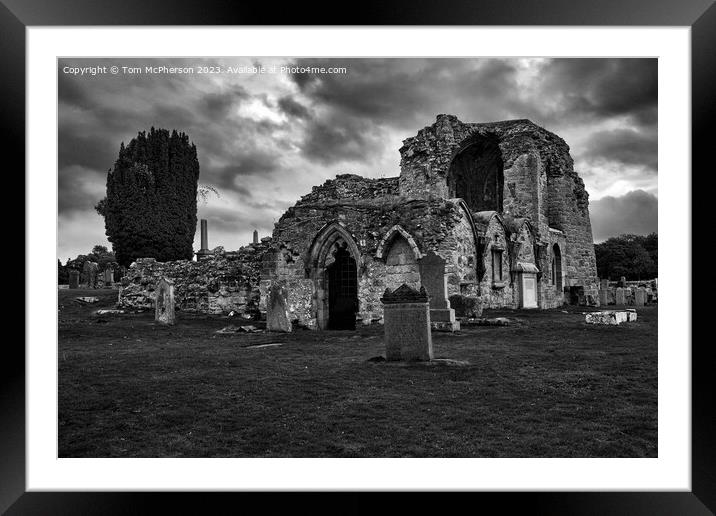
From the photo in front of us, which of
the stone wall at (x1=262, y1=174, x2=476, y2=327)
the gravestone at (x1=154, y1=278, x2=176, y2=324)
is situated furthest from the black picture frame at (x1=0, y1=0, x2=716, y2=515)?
the gravestone at (x1=154, y1=278, x2=176, y2=324)

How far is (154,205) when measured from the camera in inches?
786

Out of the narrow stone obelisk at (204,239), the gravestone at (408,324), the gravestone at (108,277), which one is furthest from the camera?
the gravestone at (108,277)

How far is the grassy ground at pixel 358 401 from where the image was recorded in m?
5.34

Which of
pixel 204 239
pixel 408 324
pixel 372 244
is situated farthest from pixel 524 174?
pixel 408 324

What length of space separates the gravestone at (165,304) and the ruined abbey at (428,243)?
253 centimetres

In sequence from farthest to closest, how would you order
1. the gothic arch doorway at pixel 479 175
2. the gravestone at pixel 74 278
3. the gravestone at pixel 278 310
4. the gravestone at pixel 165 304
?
the gothic arch doorway at pixel 479 175
the gravestone at pixel 74 278
the gravestone at pixel 165 304
the gravestone at pixel 278 310

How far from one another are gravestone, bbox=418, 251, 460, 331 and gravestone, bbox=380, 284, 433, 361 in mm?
3622

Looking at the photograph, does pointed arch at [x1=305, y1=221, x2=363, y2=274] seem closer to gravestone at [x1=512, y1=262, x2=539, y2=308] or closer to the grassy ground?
the grassy ground

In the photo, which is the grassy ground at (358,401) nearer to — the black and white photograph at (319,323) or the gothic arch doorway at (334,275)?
the black and white photograph at (319,323)
